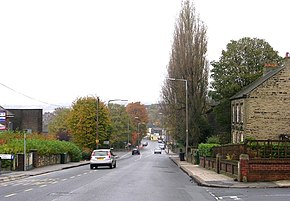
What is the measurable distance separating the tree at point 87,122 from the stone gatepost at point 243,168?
46.6m

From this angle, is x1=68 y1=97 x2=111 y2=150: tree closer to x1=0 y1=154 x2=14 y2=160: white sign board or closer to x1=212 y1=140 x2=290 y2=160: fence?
x1=0 y1=154 x2=14 y2=160: white sign board

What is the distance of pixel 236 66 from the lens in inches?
2377

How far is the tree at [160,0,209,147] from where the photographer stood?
59.0 metres

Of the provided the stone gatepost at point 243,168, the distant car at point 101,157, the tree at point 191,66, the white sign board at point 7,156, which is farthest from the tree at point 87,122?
the stone gatepost at point 243,168

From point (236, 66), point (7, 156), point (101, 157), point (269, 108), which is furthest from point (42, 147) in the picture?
point (236, 66)

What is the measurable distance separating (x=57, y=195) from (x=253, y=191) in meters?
7.59

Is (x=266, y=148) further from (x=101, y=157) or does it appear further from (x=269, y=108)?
(x=269, y=108)

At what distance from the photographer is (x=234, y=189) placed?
841 inches

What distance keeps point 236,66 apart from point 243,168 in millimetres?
37764

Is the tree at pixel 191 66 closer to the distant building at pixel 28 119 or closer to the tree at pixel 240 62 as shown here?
the tree at pixel 240 62

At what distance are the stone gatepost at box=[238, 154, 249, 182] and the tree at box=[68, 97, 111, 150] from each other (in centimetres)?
4656

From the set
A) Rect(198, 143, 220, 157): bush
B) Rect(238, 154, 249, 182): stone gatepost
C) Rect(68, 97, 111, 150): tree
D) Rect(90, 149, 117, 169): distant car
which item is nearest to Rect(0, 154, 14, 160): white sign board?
Rect(90, 149, 117, 169): distant car

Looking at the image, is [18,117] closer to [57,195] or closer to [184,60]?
[184,60]

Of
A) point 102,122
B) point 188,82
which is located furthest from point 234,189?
point 102,122
